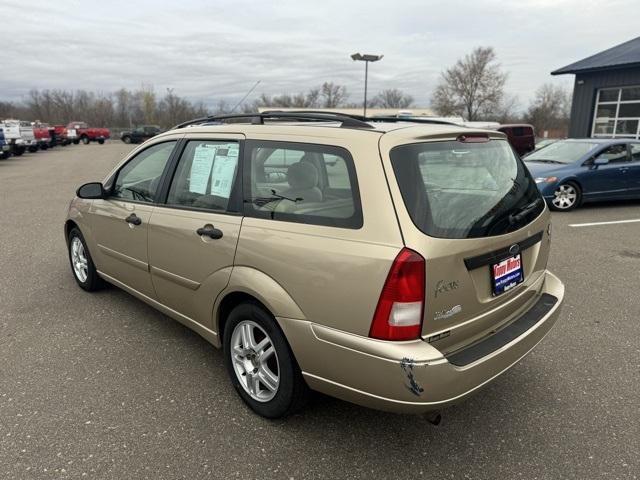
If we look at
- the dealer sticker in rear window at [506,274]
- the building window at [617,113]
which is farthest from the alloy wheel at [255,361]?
the building window at [617,113]

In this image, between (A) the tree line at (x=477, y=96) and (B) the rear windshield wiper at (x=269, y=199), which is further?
(A) the tree line at (x=477, y=96)

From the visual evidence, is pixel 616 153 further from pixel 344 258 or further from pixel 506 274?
pixel 344 258

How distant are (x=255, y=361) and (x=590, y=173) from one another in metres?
9.06

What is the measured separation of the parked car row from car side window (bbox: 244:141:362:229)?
23403 mm

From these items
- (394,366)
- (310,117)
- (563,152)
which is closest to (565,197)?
(563,152)

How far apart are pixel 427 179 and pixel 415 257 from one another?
1.45 feet

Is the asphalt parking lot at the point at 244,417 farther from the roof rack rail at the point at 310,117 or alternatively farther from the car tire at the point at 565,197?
the car tire at the point at 565,197

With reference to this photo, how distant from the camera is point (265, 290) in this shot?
8.04 feet

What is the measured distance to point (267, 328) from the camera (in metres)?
2.54

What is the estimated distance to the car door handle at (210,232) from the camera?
276 centimetres

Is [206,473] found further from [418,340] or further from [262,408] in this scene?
[418,340]

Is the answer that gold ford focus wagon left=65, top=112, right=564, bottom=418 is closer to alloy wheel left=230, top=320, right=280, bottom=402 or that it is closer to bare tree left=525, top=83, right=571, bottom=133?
alloy wheel left=230, top=320, right=280, bottom=402

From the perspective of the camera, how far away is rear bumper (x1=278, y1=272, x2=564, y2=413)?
205 centimetres

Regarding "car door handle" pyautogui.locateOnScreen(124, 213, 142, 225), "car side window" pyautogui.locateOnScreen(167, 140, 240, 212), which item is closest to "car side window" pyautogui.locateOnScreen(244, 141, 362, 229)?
"car side window" pyautogui.locateOnScreen(167, 140, 240, 212)
